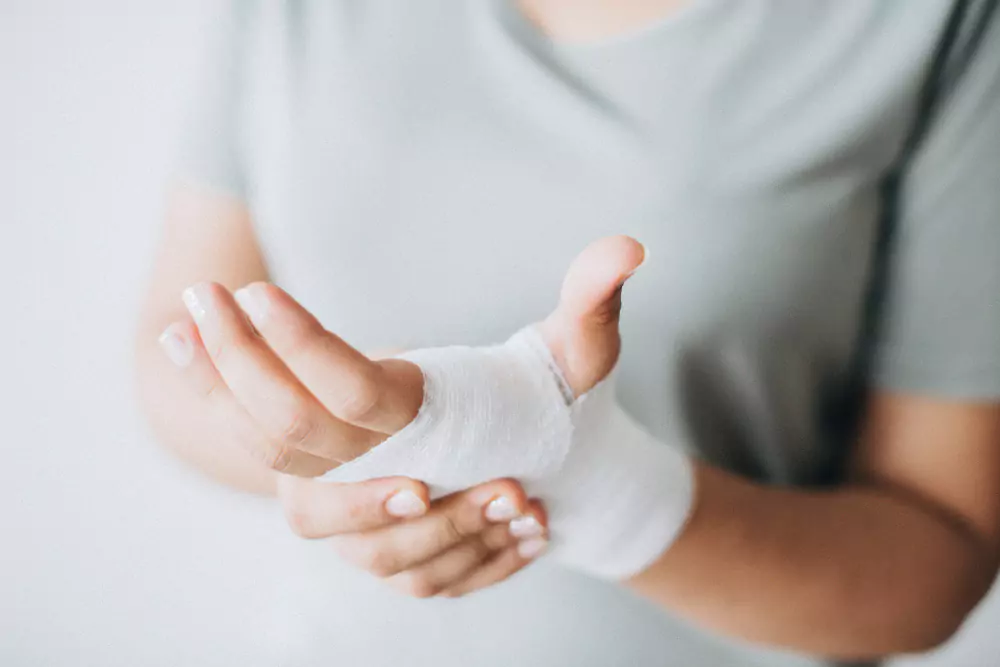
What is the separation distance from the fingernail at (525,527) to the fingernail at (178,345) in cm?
14

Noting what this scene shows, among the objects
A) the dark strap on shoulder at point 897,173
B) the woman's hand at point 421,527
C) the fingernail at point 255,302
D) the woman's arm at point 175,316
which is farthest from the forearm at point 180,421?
the dark strap on shoulder at point 897,173

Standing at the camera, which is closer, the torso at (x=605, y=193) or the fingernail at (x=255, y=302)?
the fingernail at (x=255, y=302)

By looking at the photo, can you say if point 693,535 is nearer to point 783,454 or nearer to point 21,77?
point 783,454

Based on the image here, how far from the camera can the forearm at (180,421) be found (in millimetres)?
423

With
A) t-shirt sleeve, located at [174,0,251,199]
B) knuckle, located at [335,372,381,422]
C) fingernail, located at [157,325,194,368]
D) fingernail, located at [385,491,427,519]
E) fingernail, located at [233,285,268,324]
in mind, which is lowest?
fingernail, located at [385,491,427,519]

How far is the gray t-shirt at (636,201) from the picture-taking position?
0.39 m

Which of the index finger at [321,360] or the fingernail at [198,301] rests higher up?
the fingernail at [198,301]

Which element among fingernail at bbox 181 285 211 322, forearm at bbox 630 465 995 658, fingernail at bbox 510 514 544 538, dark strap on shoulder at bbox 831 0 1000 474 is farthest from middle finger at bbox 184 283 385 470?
dark strap on shoulder at bbox 831 0 1000 474

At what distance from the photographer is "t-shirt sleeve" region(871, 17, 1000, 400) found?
0.38 meters

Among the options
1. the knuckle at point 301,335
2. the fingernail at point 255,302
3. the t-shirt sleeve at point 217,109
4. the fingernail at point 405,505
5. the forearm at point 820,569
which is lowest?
the forearm at point 820,569

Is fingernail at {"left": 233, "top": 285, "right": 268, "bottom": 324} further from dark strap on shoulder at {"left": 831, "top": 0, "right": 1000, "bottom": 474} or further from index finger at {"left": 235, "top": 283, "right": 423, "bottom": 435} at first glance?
dark strap on shoulder at {"left": 831, "top": 0, "right": 1000, "bottom": 474}

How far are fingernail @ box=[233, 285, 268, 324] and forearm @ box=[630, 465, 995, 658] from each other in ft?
0.76

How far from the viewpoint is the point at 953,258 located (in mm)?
395

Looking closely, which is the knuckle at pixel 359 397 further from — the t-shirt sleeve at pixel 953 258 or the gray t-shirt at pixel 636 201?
the t-shirt sleeve at pixel 953 258
